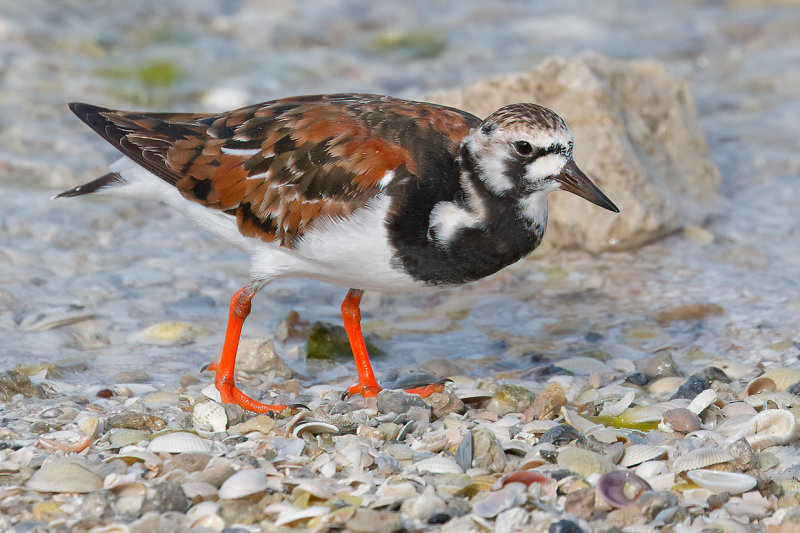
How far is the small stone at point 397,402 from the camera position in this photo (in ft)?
13.0

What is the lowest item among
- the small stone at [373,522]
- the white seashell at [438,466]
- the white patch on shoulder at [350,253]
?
the small stone at [373,522]

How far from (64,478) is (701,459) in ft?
6.78

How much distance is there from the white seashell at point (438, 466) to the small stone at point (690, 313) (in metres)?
2.18

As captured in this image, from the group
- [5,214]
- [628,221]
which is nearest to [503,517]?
[628,221]

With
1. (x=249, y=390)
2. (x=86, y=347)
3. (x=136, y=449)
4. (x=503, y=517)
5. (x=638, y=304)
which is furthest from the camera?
(x=638, y=304)

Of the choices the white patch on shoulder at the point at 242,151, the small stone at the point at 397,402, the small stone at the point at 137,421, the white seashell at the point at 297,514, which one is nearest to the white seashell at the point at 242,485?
the white seashell at the point at 297,514

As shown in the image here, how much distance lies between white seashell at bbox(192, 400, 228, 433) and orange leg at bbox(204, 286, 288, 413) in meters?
0.27

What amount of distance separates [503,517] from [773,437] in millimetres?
1174

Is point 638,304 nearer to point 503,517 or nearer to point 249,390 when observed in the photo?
point 249,390

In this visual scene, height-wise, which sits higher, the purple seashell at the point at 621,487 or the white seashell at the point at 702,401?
the white seashell at the point at 702,401

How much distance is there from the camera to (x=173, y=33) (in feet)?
33.1

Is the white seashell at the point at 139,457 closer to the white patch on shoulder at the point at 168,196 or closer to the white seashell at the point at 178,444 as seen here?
the white seashell at the point at 178,444

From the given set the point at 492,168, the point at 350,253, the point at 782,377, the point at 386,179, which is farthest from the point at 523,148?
the point at 782,377

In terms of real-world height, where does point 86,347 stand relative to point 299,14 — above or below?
below
